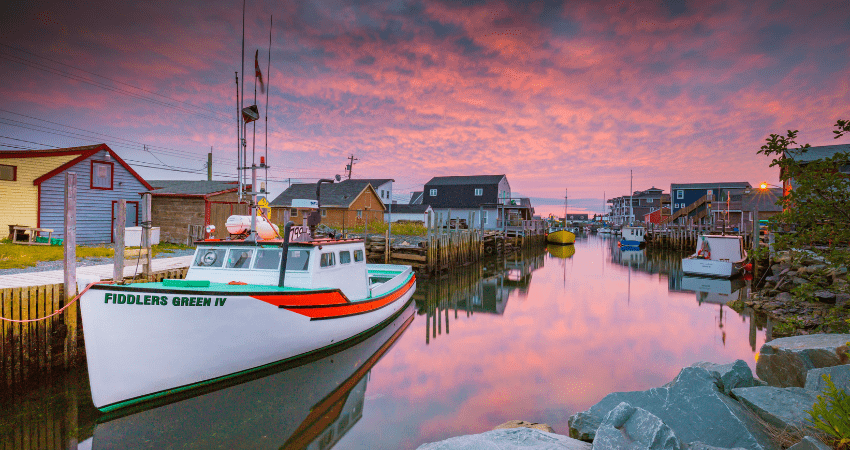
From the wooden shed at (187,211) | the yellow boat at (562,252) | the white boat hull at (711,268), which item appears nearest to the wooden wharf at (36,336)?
the wooden shed at (187,211)

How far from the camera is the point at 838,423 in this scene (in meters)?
3.68

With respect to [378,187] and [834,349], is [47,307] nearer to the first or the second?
[834,349]

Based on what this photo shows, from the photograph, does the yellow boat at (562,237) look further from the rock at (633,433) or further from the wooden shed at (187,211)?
the rock at (633,433)

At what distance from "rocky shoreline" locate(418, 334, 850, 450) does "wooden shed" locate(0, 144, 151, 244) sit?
23.4m

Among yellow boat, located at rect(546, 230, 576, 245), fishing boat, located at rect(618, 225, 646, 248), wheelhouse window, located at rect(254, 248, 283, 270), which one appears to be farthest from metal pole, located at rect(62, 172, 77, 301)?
yellow boat, located at rect(546, 230, 576, 245)

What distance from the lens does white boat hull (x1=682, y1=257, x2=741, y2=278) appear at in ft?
75.9

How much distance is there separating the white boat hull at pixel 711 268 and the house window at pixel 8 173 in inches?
1364

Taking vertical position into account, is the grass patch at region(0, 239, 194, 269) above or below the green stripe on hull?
above

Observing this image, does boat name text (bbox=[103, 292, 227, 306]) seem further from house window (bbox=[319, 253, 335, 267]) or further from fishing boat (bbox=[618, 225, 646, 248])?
fishing boat (bbox=[618, 225, 646, 248])

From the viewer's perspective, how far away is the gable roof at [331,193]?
40906 millimetres

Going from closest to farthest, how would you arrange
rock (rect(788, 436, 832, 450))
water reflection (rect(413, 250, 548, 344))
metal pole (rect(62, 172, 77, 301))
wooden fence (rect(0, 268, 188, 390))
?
rock (rect(788, 436, 832, 450))
wooden fence (rect(0, 268, 188, 390))
metal pole (rect(62, 172, 77, 301))
water reflection (rect(413, 250, 548, 344))

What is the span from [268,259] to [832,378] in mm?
9385

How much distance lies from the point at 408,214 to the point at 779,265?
39.6 metres

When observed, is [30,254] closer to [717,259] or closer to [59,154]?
[59,154]
